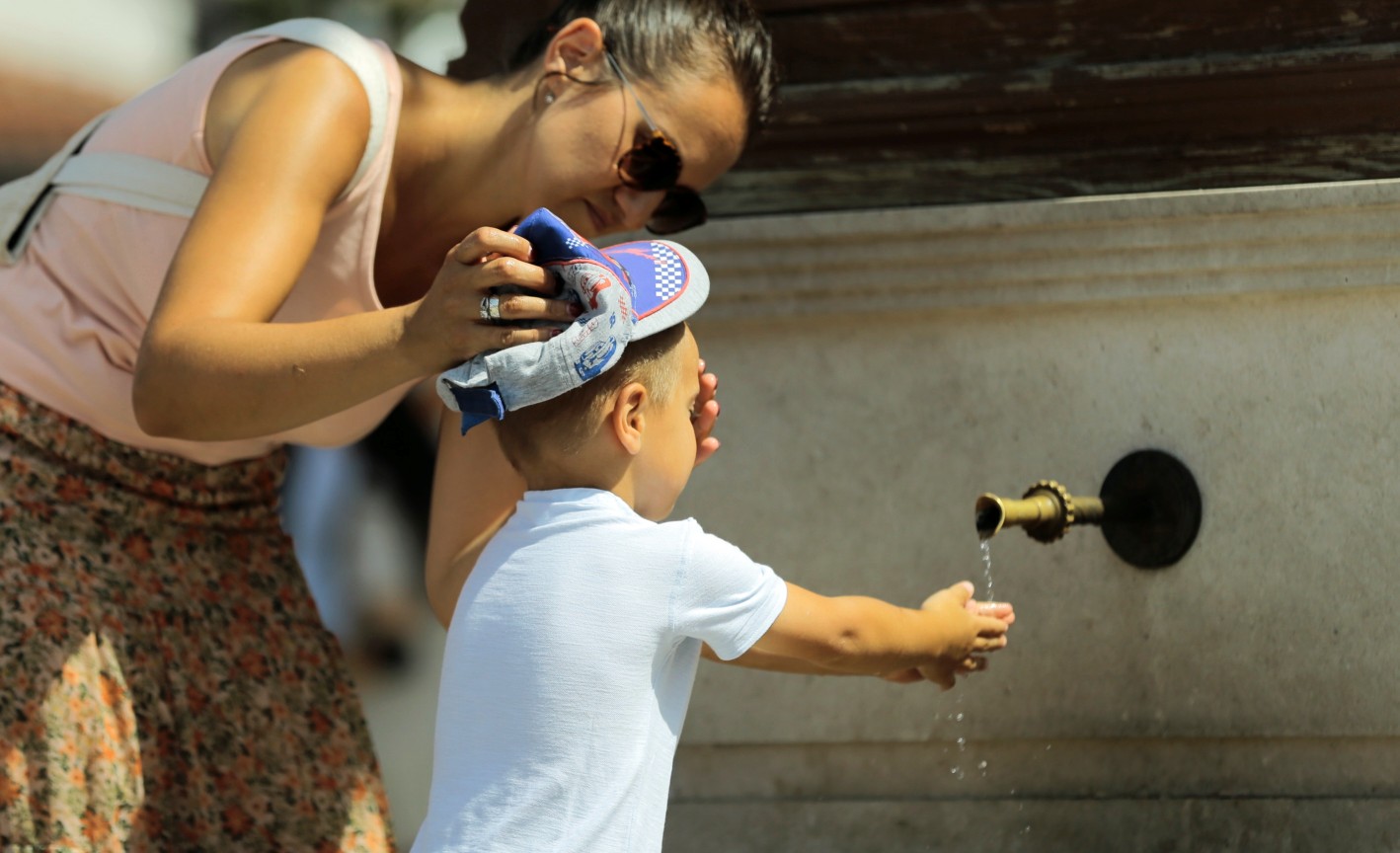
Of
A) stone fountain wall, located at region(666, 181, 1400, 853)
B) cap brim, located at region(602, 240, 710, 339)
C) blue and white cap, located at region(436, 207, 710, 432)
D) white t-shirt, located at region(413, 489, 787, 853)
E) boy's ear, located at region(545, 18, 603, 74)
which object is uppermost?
boy's ear, located at region(545, 18, 603, 74)

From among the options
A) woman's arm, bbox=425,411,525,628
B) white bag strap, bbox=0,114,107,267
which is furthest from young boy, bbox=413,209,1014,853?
white bag strap, bbox=0,114,107,267

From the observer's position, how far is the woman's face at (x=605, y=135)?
1.93 m

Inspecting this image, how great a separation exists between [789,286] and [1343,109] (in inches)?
36.9

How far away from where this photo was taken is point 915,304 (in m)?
2.43

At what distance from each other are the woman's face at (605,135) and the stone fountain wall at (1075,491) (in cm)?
49

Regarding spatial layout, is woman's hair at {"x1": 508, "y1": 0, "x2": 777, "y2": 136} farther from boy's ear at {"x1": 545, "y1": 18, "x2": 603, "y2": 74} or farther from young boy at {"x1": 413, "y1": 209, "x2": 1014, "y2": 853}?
young boy at {"x1": 413, "y1": 209, "x2": 1014, "y2": 853}

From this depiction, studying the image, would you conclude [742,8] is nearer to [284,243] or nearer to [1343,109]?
[284,243]

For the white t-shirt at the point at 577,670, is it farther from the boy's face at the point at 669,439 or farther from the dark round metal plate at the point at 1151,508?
the dark round metal plate at the point at 1151,508

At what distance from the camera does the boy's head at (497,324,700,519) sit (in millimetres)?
1676

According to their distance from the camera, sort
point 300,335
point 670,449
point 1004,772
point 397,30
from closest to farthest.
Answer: point 300,335, point 670,449, point 1004,772, point 397,30

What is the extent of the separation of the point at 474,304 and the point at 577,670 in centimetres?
43

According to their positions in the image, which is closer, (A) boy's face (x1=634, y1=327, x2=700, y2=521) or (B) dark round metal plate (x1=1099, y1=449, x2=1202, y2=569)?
(A) boy's face (x1=634, y1=327, x2=700, y2=521)

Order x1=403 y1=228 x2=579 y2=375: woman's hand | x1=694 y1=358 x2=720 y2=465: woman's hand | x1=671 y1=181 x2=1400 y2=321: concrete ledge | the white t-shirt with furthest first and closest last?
x1=671 y1=181 x2=1400 y2=321: concrete ledge
x1=694 y1=358 x2=720 y2=465: woman's hand
the white t-shirt
x1=403 y1=228 x2=579 y2=375: woman's hand

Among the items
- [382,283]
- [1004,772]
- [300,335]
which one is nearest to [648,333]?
[300,335]
